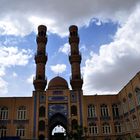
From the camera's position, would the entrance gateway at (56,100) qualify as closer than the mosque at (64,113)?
No

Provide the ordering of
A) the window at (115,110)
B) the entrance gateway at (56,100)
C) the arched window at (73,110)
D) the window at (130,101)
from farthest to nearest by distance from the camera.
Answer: the window at (115,110) → the arched window at (73,110) → the entrance gateway at (56,100) → the window at (130,101)

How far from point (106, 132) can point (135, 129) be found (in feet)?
22.7

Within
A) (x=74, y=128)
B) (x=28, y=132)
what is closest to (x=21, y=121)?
(x=28, y=132)

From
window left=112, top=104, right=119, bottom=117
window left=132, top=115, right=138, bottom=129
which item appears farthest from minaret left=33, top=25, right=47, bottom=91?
window left=132, top=115, right=138, bottom=129

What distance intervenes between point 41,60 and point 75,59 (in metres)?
6.65

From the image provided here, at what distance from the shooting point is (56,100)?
38.9 meters

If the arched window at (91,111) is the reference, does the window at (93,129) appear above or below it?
below

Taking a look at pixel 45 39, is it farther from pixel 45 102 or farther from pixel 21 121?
pixel 21 121

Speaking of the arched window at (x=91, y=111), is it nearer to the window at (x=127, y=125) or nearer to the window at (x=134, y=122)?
the window at (x=127, y=125)

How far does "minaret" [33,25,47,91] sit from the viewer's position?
41.3 meters

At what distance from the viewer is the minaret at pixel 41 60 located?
41.3 m

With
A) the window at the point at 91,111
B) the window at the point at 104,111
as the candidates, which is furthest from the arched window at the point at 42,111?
the window at the point at 104,111

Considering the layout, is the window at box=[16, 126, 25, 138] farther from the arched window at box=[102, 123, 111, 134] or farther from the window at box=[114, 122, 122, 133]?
the window at box=[114, 122, 122, 133]

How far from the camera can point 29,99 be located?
39.2 meters
